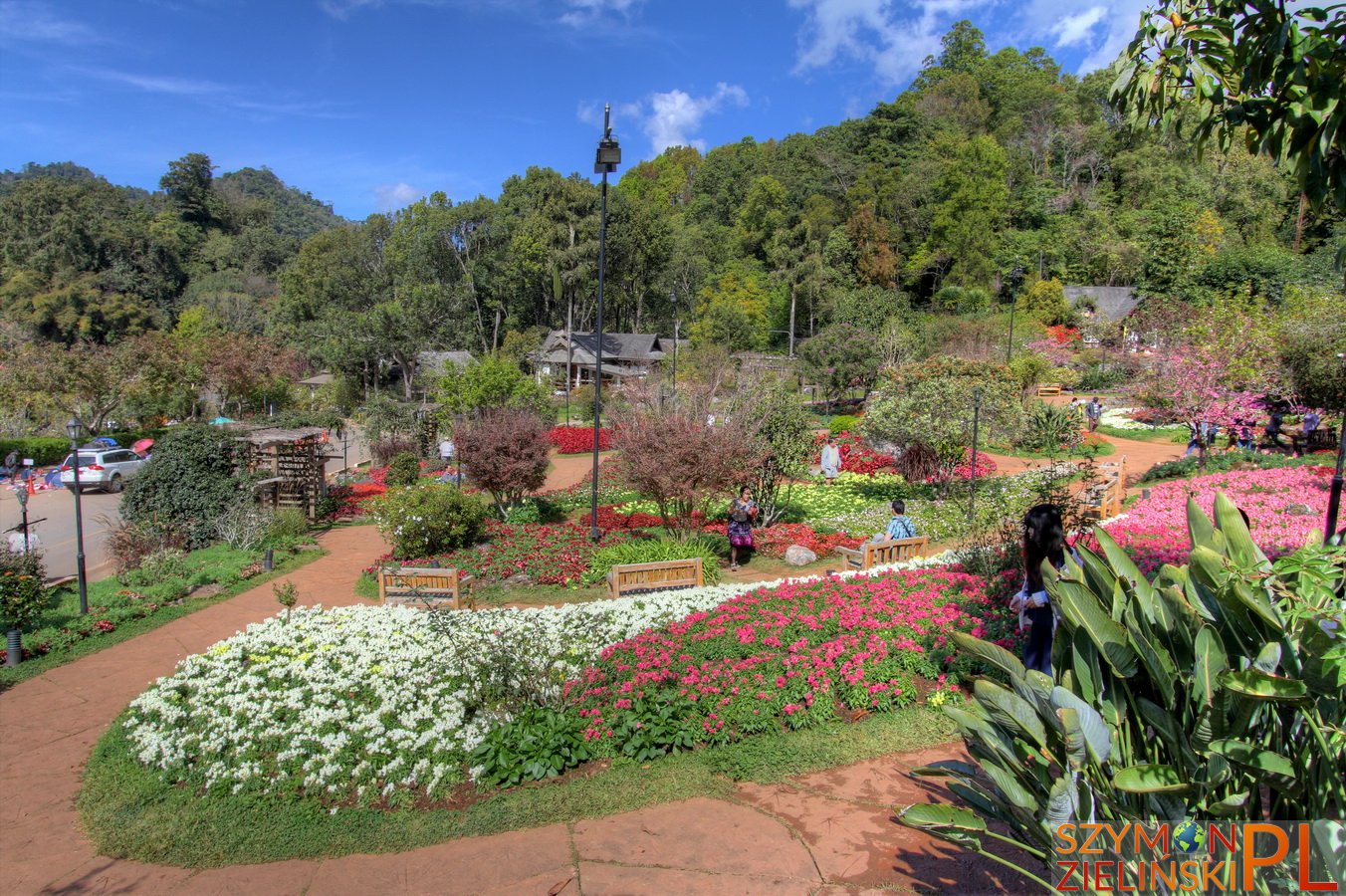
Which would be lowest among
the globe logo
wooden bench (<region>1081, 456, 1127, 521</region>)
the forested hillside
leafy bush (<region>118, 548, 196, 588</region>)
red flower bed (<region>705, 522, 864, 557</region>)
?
leafy bush (<region>118, 548, 196, 588</region>)

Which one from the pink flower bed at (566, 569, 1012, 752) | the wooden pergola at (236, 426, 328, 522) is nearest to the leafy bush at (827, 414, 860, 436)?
the wooden pergola at (236, 426, 328, 522)

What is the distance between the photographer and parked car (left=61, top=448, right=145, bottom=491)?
23094 mm

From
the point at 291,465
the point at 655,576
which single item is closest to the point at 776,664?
the point at 655,576

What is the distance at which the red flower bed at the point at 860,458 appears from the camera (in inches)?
835

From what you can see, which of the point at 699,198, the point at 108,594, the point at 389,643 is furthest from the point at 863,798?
the point at 699,198

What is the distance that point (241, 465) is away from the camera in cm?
1602

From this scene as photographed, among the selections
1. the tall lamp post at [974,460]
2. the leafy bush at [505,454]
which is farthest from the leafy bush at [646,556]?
the tall lamp post at [974,460]

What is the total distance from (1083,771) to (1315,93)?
Answer: 146 inches

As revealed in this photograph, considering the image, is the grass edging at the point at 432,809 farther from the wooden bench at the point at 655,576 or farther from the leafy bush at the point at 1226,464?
the leafy bush at the point at 1226,464

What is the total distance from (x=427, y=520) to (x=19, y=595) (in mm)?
5338

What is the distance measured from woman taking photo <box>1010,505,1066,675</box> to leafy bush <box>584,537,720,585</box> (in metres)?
5.93

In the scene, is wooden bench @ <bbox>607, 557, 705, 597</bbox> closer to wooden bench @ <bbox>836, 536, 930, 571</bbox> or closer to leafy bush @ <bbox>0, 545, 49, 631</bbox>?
wooden bench @ <bbox>836, 536, 930, 571</bbox>

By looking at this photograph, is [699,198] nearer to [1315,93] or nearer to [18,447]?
[18,447]

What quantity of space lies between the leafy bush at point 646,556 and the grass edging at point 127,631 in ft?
18.2
